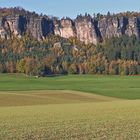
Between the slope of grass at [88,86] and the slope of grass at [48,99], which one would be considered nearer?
the slope of grass at [48,99]

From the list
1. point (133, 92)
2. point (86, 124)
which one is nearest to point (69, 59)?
point (133, 92)

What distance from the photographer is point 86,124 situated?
27.8 meters

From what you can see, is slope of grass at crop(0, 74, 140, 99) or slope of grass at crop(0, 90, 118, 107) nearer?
slope of grass at crop(0, 90, 118, 107)

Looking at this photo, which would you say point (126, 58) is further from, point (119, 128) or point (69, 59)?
point (119, 128)

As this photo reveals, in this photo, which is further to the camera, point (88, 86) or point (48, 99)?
point (88, 86)

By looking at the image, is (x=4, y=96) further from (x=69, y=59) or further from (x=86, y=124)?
(x=69, y=59)

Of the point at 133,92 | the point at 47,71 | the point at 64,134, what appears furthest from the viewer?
the point at 47,71

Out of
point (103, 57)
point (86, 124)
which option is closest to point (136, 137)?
point (86, 124)

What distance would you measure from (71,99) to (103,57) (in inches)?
4826

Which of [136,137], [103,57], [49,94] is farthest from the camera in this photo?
[103,57]

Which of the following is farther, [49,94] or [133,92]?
[133,92]

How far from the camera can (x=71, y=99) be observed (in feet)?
209

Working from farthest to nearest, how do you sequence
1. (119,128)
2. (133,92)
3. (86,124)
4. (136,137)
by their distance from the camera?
(133,92), (86,124), (119,128), (136,137)

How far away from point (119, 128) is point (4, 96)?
39.3 meters
